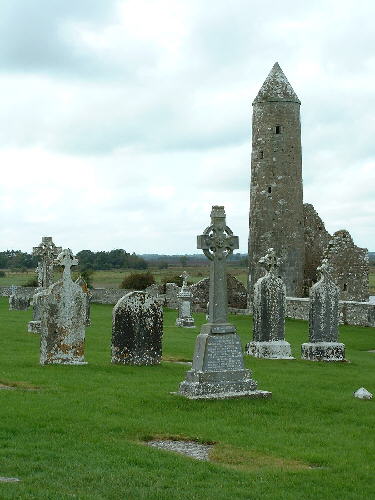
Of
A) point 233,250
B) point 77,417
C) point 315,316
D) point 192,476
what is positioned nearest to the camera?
point 192,476

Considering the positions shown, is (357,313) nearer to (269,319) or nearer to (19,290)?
(269,319)

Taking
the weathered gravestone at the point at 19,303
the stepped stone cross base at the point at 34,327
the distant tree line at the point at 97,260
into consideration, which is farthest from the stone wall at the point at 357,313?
the distant tree line at the point at 97,260

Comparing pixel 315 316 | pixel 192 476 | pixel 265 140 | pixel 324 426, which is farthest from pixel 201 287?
pixel 192 476

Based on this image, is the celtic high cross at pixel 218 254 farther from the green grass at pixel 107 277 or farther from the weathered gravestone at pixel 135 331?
the green grass at pixel 107 277

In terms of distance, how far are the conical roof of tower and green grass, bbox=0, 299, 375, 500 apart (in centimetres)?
2580

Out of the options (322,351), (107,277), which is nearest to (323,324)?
(322,351)

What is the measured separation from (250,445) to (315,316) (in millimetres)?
9521

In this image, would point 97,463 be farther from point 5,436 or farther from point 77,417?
point 77,417

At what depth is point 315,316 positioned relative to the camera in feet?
59.4

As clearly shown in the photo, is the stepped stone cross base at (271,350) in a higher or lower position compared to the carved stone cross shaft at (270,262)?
lower

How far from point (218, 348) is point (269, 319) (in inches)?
230

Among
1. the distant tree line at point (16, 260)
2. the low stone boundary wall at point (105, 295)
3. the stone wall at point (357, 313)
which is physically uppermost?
the distant tree line at point (16, 260)

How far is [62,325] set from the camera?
598 inches

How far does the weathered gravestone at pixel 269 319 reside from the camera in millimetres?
17516
